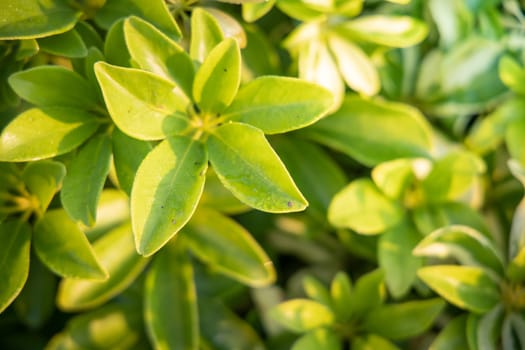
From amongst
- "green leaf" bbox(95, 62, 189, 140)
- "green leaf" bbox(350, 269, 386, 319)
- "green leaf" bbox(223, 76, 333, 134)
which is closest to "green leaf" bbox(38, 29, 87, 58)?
"green leaf" bbox(95, 62, 189, 140)

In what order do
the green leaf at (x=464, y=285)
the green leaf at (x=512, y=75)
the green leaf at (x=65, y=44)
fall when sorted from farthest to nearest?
the green leaf at (x=512, y=75)
the green leaf at (x=464, y=285)
the green leaf at (x=65, y=44)

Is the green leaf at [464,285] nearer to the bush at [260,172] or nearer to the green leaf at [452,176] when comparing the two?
the bush at [260,172]

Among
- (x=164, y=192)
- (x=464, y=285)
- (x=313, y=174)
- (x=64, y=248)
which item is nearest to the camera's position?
(x=164, y=192)

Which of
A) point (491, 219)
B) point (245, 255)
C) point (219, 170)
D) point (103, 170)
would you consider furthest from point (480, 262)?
point (103, 170)

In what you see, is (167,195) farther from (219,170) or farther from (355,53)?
(355,53)

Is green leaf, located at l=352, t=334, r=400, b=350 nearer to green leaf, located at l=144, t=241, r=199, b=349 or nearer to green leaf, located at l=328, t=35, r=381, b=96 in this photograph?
green leaf, located at l=144, t=241, r=199, b=349

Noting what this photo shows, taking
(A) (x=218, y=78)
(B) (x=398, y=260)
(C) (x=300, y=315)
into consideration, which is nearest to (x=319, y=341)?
(C) (x=300, y=315)

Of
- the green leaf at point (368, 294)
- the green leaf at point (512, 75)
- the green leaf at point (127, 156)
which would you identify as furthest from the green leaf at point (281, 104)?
the green leaf at point (512, 75)

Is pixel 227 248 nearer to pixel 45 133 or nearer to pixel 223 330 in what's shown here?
pixel 223 330
